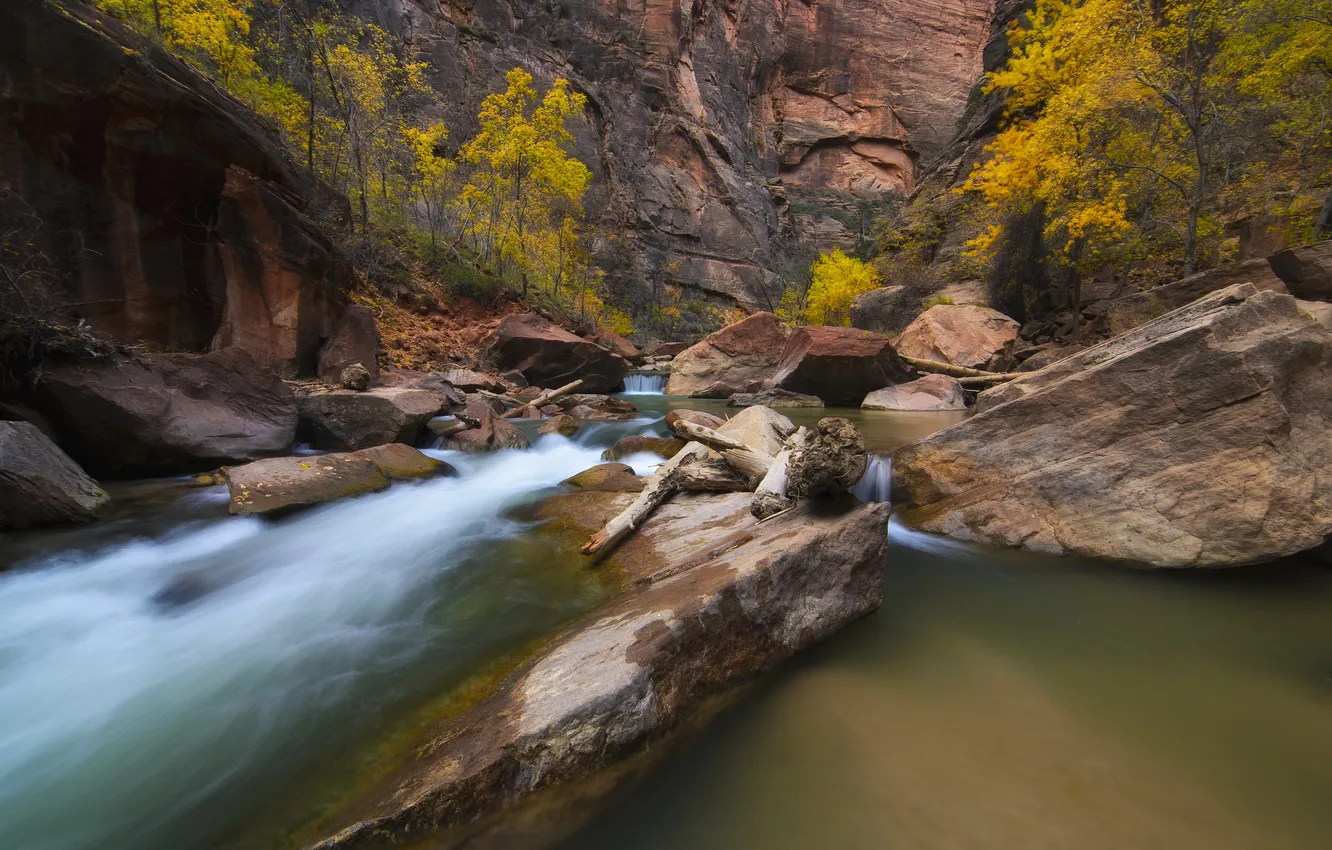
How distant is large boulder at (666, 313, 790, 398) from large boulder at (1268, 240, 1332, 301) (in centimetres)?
1137

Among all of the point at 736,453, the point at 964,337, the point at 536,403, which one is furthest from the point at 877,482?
the point at 964,337

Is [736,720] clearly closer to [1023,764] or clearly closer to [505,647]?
[1023,764]

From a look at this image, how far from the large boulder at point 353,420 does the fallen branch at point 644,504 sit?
435cm

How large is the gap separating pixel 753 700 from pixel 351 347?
32.4 feet

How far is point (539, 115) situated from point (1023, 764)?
2084 centimetres

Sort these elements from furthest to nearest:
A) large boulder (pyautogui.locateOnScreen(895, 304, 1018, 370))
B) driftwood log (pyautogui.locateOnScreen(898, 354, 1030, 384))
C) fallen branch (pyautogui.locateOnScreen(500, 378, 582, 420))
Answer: large boulder (pyautogui.locateOnScreen(895, 304, 1018, 370)) < driftwood log (pyautogui.locateOnScreen(898, 354, 1030, 384)) < fallen branch (pyautogui.locateOnScreen(500, 378, 582, 420))

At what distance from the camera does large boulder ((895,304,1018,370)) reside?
45.8 feet

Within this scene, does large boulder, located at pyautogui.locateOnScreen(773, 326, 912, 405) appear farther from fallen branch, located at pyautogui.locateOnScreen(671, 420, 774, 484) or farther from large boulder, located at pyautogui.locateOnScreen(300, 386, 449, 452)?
large boulder, located at pyautogui.locateOnScreen(300, 386, 449, 452)

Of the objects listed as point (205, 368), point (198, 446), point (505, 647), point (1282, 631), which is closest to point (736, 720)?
point (505, 647)

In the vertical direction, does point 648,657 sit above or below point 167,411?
below

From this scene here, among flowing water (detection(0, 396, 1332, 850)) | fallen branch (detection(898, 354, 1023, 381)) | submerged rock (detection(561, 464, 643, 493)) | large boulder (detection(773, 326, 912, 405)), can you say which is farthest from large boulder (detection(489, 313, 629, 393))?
flowing water (detection(0, 396, 1332, 850))

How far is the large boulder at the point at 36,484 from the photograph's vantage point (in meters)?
3.83

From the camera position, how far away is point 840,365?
12789 millimetres

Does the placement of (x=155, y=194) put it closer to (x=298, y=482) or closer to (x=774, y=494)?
(x=298, y=482)
